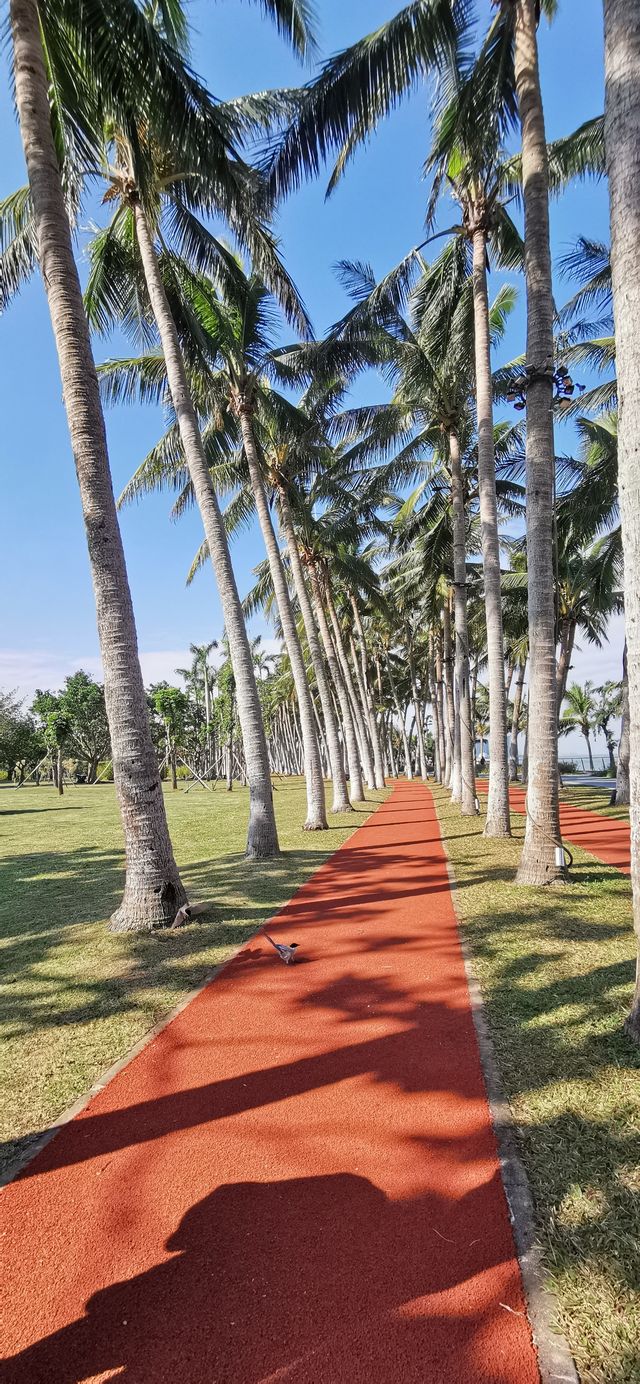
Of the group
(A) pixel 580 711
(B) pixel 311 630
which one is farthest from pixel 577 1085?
(A) pixel 580 711

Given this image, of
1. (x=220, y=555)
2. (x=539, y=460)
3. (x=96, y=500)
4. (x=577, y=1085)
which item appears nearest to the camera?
(x=577, y=1085)

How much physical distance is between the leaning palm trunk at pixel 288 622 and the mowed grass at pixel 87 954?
1532 millimetres

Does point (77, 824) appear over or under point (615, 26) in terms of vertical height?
under

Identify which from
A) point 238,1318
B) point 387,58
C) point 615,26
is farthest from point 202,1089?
point 387,58

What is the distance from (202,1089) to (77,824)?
1610cm

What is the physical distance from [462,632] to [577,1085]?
12.5m

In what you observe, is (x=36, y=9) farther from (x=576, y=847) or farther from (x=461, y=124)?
(x=576, y=847)

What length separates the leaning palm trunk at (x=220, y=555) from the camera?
9164 millimetres

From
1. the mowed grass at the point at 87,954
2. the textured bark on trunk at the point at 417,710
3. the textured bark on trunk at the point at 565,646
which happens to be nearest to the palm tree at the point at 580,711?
the textured bark on trunk at the point at 417,710

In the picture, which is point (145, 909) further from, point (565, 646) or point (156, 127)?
point (565, 646)

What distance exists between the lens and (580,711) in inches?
2283

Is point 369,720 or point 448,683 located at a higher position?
point 448,683

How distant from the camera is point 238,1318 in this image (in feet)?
6.68

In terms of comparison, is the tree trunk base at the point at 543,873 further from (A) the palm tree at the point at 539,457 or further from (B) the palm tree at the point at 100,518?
(B) the palm tree at the point at 100,518
